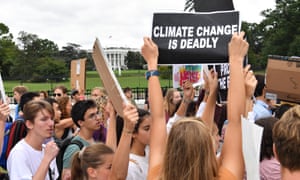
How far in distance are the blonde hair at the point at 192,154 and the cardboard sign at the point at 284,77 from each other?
194 centimetres

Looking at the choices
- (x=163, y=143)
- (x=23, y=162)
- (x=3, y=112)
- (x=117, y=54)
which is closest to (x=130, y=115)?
(x=163, y=143)

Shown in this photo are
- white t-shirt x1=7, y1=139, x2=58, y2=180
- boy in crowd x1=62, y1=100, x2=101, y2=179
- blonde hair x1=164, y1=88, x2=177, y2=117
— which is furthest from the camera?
blonde hair x1=164, y1=88, x2=177, y2=117

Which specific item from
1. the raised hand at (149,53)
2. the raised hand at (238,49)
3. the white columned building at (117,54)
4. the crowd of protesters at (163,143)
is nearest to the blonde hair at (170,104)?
the crowd of protesters at (163,143)

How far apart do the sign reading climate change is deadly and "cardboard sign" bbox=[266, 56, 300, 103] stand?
38.5 inches

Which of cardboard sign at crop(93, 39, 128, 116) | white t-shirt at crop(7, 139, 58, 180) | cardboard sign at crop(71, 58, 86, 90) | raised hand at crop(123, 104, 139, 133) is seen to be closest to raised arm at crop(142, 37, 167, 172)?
raised hand at crop(123, 104, 139, 133)

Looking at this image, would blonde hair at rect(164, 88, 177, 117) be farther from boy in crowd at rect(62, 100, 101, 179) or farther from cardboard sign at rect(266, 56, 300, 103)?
cardboard sign at rect(266, 56, 300, 103)

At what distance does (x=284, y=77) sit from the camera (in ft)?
13.2

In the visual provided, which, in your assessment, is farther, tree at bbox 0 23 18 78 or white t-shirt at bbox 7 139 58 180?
tree at bbox 0 23 18 78

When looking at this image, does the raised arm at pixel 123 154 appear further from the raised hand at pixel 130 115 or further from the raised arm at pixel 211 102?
the raised arm at pixel 211 102

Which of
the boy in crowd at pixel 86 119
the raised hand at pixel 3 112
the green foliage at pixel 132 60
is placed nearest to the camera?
the raised hand at pixel 3 112

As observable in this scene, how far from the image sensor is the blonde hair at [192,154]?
2.27 metres

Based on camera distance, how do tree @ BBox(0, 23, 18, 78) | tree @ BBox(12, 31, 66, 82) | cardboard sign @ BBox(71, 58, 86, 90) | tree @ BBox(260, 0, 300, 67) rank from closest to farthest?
1. cardboard sign @ BBox(71, 58, 86, 90)
2. tree @ BBox(260, 0, 300, 67)
3. tree @ BBox(12, 31, 66, 82)
4. tree @ BBox(0, 23, 18, 78)

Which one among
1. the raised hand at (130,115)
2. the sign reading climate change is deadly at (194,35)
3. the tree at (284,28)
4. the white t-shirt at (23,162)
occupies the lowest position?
the white t-shirt at (23,162)

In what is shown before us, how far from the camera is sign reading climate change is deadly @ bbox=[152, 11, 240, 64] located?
3.26 metres
